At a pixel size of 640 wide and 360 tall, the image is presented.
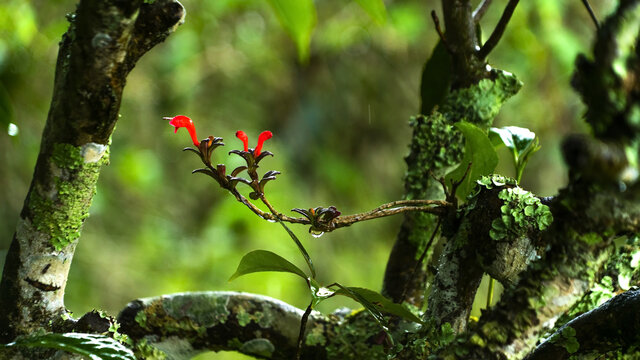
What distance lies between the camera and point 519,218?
0.45m

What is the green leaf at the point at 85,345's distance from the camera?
0.42 metres

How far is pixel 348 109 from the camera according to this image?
2354 millimetres

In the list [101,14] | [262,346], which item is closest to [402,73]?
[262,346]

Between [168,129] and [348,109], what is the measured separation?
2.35ft

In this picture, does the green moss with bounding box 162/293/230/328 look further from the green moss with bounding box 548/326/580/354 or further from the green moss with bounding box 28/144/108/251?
the green moss with bounding box 548/326/580/354

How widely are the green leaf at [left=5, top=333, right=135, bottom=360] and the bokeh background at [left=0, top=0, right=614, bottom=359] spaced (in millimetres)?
1466

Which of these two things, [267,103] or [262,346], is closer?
→ [262,346]

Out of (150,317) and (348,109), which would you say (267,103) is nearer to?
(348,109)

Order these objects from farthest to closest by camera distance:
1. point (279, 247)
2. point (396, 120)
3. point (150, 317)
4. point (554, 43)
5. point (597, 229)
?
point (396, 120), point (554, 43), point (279, 247), point (150, 317), point (597, 229)

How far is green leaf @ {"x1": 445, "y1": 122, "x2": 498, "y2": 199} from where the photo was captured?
523 millimetres

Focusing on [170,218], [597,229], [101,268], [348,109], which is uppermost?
[348,109]

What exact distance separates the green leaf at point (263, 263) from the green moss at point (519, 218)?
0.55 feet

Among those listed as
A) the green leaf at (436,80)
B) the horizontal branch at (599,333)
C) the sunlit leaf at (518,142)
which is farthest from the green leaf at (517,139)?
the horizontal branch at (599,333)

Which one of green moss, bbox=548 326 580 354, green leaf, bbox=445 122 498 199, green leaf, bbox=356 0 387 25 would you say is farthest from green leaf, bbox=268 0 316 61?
green moss, bbox=548 326 580 354
